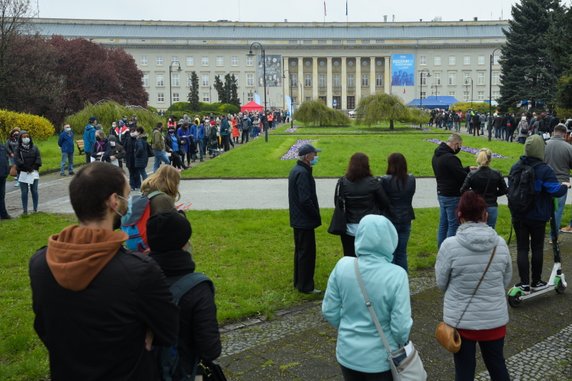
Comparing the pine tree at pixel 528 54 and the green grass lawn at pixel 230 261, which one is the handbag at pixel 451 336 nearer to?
the green grass lawn at pixel 230 261

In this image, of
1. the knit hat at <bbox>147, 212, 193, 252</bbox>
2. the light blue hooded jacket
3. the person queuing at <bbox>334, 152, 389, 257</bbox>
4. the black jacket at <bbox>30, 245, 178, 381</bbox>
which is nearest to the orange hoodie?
the black jacket at <bbox>30, 245, 178, 381</bbox>

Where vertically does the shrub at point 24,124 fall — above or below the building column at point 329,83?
below

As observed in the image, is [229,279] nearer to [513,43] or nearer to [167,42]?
[513,43]

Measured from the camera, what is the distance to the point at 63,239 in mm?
2611

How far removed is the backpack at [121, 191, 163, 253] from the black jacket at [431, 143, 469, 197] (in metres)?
4.95

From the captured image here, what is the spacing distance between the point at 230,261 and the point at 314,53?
112 m

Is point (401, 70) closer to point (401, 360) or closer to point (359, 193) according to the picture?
point (359, 193)

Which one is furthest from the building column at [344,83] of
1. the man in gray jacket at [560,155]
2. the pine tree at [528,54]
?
the man in gray jacket at [560,155]

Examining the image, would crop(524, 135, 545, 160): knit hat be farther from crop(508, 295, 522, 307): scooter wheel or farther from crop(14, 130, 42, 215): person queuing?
crop(14, 130, 42, 215): person queuing

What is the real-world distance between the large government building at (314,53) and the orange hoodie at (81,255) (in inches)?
4391

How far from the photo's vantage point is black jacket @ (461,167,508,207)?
766 cm

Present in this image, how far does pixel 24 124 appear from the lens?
95.3 feet

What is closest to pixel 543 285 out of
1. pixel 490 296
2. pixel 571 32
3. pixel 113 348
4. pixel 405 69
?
pixel 490 296

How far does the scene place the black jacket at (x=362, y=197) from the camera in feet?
22.0
